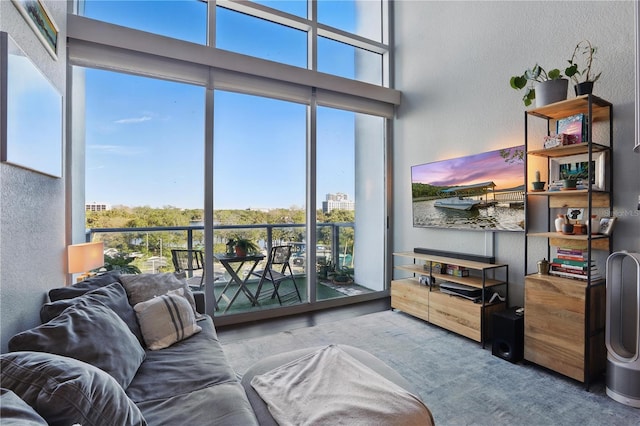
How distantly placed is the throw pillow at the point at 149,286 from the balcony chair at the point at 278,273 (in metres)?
1.43

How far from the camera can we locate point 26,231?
164 cm

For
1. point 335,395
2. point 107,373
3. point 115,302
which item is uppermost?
point 115,302

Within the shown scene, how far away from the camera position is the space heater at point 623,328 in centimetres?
188

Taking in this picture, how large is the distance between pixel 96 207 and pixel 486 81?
13.5 ft

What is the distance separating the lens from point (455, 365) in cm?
237

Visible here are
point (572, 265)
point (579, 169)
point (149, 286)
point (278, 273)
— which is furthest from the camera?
point (278, 273)

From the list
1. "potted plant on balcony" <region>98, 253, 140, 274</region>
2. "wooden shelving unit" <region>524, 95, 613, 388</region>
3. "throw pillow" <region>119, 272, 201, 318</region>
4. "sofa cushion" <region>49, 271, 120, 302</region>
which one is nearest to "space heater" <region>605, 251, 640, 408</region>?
"wooden shelving unit" <region>524, 95, 613, 388</region>

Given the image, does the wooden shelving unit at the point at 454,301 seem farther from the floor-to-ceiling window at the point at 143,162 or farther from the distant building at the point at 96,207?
the distant building at the point at 96,207

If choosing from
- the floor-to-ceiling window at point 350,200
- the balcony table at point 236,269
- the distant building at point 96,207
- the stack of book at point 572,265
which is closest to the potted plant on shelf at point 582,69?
the stack of book at point 572,265

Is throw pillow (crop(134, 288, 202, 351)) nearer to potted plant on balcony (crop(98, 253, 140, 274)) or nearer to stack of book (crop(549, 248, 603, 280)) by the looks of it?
potted plant on balcony (crop(98, 253, 140, 274))

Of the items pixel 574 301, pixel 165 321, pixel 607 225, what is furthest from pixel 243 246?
pixel 607 225

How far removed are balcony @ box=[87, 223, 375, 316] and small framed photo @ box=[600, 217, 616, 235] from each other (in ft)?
8.59

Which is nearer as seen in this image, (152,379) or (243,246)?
(152,379)

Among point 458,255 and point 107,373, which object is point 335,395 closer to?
point 107,373
